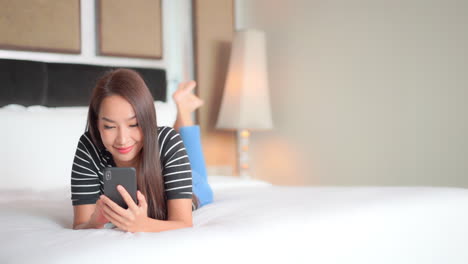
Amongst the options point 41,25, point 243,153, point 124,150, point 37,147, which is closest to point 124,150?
point 124,150

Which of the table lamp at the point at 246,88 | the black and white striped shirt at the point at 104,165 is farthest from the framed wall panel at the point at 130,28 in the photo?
the black and white striped shirt at the point at 104,165

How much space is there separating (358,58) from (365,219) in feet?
6.58

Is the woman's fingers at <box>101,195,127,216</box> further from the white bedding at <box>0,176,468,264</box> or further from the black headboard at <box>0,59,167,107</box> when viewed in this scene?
the black headboard at <box>0,59,167,107</box>

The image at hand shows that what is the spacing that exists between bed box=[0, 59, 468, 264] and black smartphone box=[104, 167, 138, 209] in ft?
0.34

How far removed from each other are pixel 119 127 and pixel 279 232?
531 mm

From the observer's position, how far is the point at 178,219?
1525 millimetres

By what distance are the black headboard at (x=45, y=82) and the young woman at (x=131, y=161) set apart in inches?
58.5

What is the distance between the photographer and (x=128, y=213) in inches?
54.0

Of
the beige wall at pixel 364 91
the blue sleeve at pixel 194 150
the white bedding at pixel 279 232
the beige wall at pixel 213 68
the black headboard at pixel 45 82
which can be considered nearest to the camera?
the white bedding at pixel 279 232

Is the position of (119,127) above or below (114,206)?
above

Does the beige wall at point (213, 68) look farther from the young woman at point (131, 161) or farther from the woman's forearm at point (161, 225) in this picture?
the woman's forearm at point (161, 225)

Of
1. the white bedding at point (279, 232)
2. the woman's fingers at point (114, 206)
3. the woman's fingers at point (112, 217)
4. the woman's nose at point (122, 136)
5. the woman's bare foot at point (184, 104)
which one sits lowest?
the white bedding at point (279, 232)

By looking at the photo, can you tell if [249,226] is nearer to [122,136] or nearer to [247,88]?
[122,136]

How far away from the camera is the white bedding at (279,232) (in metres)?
1.29
